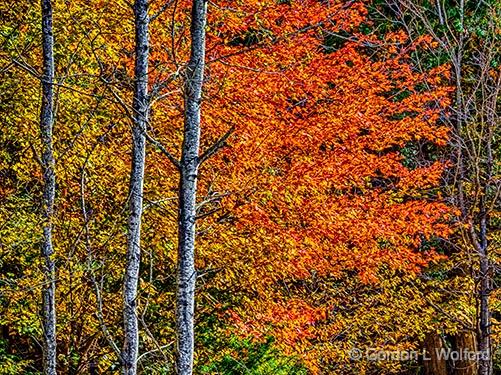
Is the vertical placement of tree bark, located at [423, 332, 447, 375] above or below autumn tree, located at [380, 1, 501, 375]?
below

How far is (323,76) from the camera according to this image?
38.1 ft

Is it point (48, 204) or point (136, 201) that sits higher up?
point (48, 204)

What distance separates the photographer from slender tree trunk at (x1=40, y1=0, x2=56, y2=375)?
689 centimetres

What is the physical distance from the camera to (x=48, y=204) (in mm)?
7043

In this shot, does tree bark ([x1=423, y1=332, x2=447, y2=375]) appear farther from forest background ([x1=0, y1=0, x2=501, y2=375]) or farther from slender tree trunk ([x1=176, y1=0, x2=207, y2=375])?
slender tree trunk ([x1=176, y1=0, x2=207, y2=375])

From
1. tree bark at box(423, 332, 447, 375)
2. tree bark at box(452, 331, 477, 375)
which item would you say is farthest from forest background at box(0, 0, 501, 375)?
tree bark at box(423, 332, 447, 375)

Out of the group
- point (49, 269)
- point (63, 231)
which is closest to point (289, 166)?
point (63, 231)

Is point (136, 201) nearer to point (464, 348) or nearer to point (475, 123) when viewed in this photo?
point (475, 123)

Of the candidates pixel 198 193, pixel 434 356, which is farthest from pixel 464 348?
pixel 198 193

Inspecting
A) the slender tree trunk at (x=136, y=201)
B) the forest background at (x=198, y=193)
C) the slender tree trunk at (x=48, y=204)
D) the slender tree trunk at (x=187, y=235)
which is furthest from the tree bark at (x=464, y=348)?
the slender tree trunk at (x=187, y=235)

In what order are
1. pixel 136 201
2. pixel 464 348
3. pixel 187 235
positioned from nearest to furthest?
1. pixel 187 235
2. pixel 136 201
3. pixel 464 348

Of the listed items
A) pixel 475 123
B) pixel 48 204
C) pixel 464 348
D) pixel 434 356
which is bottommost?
pixel 434 356

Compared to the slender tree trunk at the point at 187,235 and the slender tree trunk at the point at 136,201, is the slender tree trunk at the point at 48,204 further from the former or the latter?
the slender tree trunk at the point at 187,235

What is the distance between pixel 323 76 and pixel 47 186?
599 centimetres
